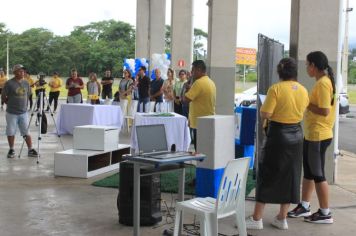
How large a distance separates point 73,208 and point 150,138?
7.04 feet

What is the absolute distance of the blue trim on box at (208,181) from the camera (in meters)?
7.43

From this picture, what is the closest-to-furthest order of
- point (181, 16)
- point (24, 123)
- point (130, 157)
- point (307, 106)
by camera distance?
point (130, 157) < point (307, 106) < point (24, 123) < point (181, 16)

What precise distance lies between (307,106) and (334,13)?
3362mm

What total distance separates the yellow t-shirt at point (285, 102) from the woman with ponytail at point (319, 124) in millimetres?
421

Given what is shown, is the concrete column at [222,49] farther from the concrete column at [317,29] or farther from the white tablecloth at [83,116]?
the concrete column at [317,29]

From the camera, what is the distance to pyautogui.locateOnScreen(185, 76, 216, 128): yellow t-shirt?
8.16 metres

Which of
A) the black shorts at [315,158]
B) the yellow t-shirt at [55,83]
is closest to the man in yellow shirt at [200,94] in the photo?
the black shorts at [315,158]

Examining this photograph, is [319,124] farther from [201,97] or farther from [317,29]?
[317,29]

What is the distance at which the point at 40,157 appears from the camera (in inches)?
446

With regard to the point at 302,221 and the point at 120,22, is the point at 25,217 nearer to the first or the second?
the point at 302,221

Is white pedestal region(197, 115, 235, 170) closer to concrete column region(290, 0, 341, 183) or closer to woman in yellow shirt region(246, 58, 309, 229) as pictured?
woman in yellow shirt region(246, 58, 309, 229)

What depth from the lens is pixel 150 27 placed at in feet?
82.8

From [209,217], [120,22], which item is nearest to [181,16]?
[209,217]

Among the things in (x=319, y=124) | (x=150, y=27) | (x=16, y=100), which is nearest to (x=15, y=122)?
(x=16, y=100)
